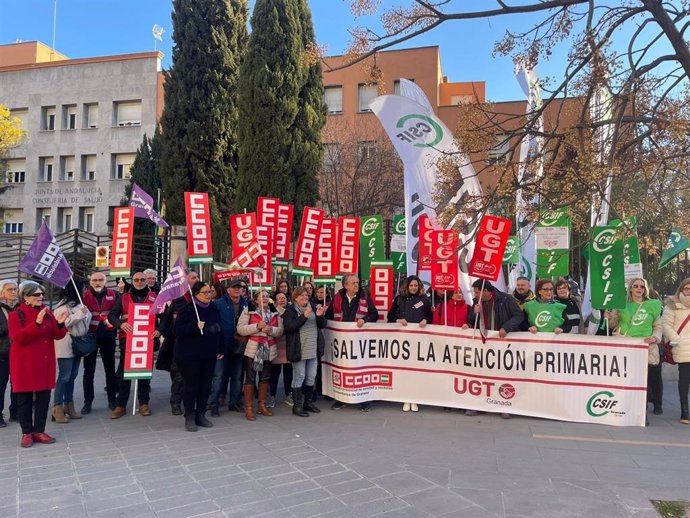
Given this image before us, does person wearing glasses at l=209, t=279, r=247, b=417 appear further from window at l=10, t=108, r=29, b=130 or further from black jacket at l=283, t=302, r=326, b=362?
window at l=10, t=108, r=29, b=130

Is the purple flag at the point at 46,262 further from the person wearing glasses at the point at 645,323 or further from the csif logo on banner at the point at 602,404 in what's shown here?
the person wearing glasses at the point at 645,323

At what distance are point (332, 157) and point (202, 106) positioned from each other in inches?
255

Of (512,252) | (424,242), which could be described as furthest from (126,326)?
(512,252)

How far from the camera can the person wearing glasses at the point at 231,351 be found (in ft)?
24.1

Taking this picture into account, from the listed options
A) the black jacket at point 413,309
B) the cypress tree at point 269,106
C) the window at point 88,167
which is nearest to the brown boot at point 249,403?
the black jacket at point 413,309

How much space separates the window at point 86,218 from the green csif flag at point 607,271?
3302cm

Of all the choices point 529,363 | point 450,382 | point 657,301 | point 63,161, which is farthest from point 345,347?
point 63,161

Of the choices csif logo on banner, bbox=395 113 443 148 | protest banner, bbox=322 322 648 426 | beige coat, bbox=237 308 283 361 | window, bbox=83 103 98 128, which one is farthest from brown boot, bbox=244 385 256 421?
window, bbox=83 103 98 128

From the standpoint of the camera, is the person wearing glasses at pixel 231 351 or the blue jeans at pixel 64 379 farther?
the person wearing glasses at pixel 231 351

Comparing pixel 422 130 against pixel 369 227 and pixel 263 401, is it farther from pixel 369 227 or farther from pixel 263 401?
Answer: pixel 263 401

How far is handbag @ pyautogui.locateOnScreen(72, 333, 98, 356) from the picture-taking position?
6.88m

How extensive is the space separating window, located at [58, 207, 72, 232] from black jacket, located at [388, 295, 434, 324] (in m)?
32.3

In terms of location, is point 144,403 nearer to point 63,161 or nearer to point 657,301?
point 657,301

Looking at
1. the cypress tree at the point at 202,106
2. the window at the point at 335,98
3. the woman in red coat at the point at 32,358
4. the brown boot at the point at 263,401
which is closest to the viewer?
the woman in red coat at the point at 32,358
